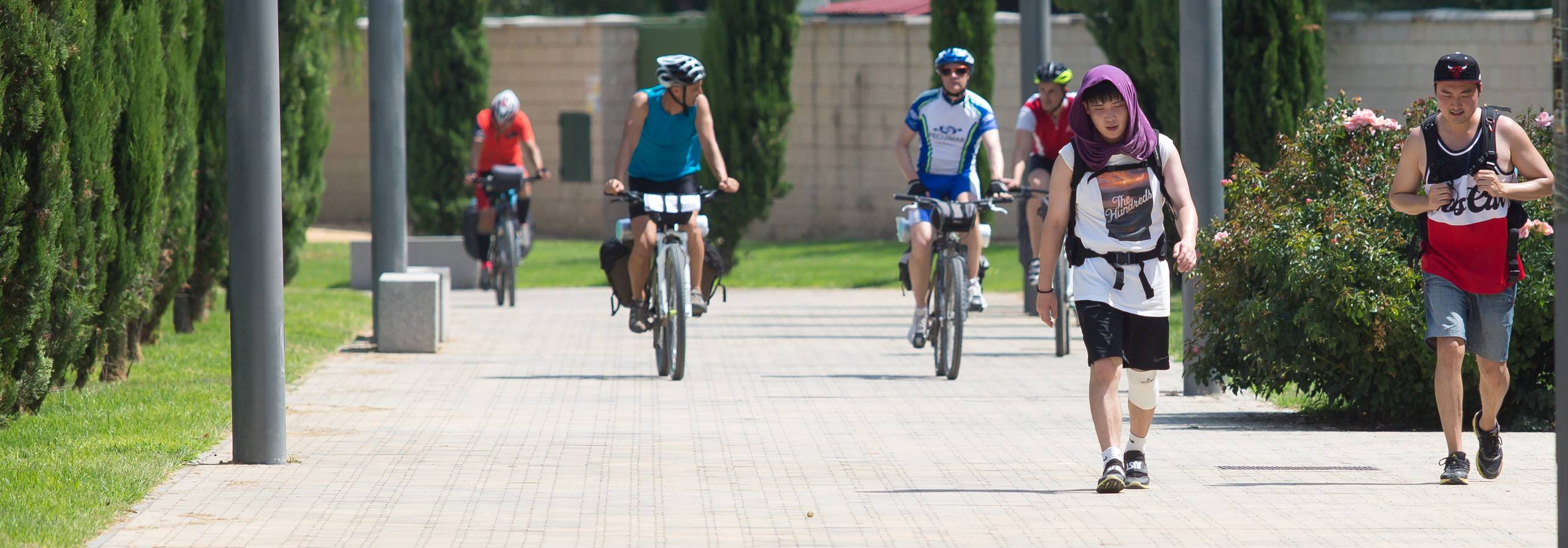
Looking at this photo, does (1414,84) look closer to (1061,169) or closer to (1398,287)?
(1398,287)

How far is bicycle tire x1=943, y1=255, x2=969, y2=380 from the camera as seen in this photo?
437 inches

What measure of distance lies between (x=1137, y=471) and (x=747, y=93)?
48.7ft

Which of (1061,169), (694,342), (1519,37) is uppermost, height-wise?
(1519,37)

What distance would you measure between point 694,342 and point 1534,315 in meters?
6.50

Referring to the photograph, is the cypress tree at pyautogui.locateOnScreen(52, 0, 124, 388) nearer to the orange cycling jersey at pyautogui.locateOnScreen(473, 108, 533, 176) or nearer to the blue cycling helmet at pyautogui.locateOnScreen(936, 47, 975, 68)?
the blue cycling helmet at pyautogui.locateOnScreen(936, 47, 975, 68)

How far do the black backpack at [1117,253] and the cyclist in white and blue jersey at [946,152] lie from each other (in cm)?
456

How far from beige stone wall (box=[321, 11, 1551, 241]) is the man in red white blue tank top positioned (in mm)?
16249

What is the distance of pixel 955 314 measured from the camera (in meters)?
11.1

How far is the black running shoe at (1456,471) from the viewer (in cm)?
698

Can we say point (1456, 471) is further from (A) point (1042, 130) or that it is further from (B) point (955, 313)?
(A) point (1042, 130)

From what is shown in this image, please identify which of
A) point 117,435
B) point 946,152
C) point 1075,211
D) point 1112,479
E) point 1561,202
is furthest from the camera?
point 946,152

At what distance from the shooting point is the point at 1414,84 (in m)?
23.0

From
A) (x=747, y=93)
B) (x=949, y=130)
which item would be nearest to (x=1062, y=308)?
(x=949, y=130)

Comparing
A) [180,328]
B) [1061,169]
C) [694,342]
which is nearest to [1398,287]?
[1061,169]
